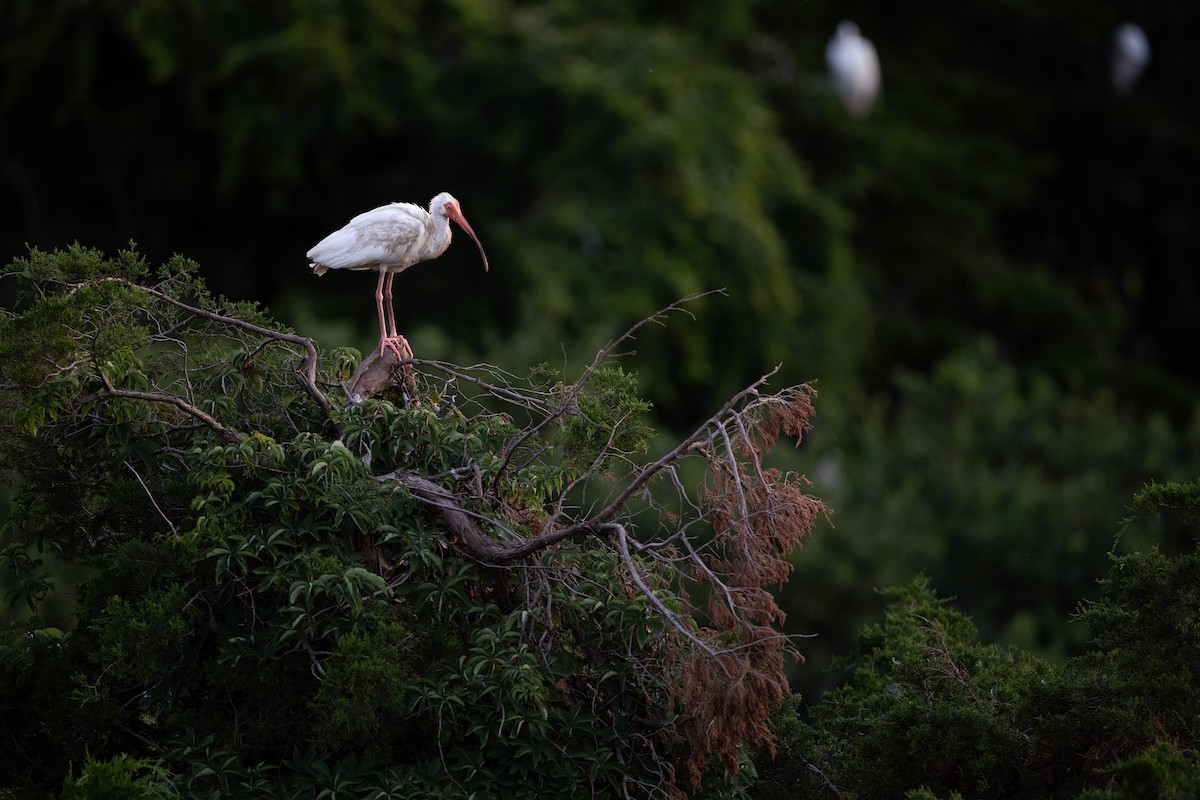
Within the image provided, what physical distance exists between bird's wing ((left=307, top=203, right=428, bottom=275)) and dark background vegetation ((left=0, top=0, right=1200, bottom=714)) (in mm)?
5061

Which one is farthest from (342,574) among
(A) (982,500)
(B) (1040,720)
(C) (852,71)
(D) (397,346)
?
(C) (852,71)

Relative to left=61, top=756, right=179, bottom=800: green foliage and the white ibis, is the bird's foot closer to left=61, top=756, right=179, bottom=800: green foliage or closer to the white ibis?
the white ibis

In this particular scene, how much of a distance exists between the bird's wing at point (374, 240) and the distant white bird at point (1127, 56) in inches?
638

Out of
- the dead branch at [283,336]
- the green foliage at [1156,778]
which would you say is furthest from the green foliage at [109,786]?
the green foliage at [1156,778]

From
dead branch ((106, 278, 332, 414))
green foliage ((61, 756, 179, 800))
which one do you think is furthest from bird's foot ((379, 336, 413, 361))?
green foliage ((61, 756, 179, 800))

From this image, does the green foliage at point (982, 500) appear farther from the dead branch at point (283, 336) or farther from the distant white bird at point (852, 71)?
the dead branch at point (283, 336)

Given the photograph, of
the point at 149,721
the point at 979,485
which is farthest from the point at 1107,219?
the point at 149,721

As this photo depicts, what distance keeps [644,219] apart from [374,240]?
7.37m

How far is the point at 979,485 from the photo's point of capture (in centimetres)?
1266

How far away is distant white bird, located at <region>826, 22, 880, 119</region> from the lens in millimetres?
15781

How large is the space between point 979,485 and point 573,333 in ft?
13.0

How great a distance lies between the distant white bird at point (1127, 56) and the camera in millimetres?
19047

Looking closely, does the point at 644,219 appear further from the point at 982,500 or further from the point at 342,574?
the point at 342,574

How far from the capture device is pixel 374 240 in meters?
5.48
